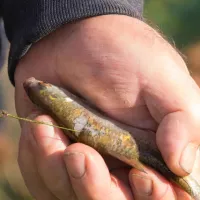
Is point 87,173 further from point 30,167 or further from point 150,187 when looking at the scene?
point 30,167

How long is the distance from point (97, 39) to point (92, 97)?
31cm

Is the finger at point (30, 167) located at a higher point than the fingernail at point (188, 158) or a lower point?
lower

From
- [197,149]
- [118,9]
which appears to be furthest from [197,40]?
[197,149]

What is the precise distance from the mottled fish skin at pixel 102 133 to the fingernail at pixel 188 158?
0.06 m

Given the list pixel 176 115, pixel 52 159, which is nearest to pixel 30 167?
pixel 52 159

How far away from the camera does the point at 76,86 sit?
2.50 meters

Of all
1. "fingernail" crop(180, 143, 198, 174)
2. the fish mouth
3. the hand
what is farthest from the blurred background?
"fingernail" crop(180, 143, 198, 174)

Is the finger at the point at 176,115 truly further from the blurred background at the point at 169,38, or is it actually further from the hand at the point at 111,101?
the blurred background at the point at 169,38

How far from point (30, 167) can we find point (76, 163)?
1.45 ft

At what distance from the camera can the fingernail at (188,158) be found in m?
2.11

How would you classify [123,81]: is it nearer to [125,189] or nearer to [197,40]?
[125,189]

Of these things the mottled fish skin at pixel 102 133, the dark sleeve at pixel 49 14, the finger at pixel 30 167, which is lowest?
the finger at pixel 30 167

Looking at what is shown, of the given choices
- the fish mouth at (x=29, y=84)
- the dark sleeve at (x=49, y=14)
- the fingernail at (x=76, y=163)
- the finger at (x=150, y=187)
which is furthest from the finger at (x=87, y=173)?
the dark sleeve at (x=49, y=14)

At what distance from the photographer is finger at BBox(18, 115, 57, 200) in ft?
7.63
